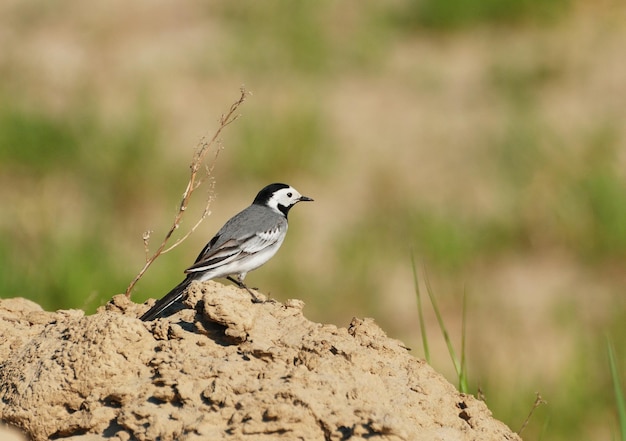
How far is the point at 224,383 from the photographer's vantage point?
3598 mm

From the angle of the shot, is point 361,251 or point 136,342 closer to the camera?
point 136,342

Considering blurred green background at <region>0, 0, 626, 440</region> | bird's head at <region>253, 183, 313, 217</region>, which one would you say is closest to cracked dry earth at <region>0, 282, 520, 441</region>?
bird's head at <region>253, 183, 313, 217</region>

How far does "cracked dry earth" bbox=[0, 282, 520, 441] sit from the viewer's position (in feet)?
11.4

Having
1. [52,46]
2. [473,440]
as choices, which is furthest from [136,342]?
[52,46]

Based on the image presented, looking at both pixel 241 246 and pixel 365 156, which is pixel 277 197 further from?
pixel 365 156

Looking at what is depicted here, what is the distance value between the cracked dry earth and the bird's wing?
1619mm

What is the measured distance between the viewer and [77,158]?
11648 millimetres

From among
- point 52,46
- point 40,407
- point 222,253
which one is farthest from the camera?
point 52,46

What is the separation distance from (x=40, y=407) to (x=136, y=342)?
0.37m

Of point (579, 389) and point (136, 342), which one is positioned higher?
point (579, 389)

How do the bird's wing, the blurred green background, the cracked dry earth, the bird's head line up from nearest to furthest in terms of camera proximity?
1. the cracked dry earth
2. the bird's wing
3. the bird's head
4. the blurred green background

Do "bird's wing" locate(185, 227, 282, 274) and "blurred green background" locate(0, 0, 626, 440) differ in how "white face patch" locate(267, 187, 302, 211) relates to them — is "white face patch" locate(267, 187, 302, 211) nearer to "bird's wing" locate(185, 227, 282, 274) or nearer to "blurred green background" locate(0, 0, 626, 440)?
"bird's wing" locate(185, 227, 282, 274)

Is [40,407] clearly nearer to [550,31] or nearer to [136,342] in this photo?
[136,342]

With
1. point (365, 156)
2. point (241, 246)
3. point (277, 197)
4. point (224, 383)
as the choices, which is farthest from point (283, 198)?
point (365, 156)
